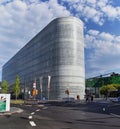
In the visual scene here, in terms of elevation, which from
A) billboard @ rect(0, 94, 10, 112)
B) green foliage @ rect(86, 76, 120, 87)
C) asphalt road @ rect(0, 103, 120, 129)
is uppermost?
green foliage @ rect(86, 76, 120, 87)

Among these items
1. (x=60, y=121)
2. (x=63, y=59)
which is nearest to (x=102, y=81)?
(x=63, y=59)

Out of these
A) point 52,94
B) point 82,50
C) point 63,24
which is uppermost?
point 63,24

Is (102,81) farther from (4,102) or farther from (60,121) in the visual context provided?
(60,121)

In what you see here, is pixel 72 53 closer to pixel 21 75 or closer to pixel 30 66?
pixel 30 66

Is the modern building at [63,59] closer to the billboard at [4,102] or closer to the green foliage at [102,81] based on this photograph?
the green foliage at [102,81]

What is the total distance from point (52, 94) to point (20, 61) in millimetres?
65740

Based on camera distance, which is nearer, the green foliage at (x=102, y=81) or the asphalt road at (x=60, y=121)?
the asphalt road at (x=60, y=121)

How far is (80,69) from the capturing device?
127562 mm

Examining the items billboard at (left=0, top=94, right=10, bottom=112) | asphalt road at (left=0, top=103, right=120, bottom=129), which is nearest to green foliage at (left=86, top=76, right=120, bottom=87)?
billboard at (left=0, top=94, right=10, bottom=112)

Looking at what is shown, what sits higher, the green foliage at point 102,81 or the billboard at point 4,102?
the green foliage at point 102,81

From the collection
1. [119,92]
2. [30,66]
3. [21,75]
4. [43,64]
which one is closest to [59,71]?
[43,64]

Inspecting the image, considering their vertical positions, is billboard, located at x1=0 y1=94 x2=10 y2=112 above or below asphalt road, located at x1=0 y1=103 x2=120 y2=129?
above

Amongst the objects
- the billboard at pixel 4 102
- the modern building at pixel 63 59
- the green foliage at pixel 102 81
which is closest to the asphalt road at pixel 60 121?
the billboard at pixel 4 102

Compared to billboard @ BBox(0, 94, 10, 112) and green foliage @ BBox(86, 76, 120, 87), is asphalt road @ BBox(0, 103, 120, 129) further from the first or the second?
green foliage @ BBox(86, 76, 120, 87)
